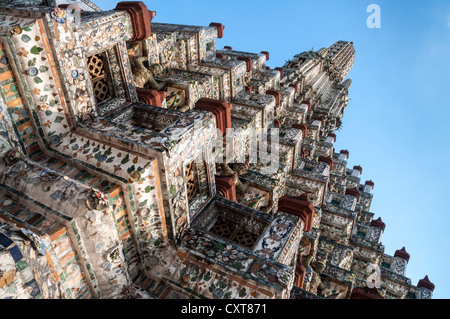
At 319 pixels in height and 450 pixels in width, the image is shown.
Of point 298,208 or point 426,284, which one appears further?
point 426,284

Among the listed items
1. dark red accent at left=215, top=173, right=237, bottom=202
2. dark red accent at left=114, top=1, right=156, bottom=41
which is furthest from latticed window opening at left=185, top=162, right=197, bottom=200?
dark red accent at left=114, top=1, right=156, bottom=41

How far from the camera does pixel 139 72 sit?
1178 centimetres

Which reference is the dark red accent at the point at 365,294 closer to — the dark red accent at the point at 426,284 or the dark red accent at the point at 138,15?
the dark red accent at the point at 138,15

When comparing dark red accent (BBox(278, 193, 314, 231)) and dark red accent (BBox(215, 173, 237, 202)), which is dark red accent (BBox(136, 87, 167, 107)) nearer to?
dark red accent (BBox(215, 173, 237, 202))

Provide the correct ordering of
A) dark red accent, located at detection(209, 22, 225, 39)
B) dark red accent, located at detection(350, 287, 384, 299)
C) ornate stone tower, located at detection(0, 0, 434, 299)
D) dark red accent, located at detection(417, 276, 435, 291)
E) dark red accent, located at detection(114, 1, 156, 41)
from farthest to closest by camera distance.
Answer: dark red accent, located at detection(417, 276, 435, 291) → dark red accent, located at detection(209, 22, 225, 39) → dark red accent, located at detection(350, 287, 384, 299) → dark red accent, located at detection(114, 1, 156, 41) → ornate stone tower, located at detection(0, 0, 434, 299)

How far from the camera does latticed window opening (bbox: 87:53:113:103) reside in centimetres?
868

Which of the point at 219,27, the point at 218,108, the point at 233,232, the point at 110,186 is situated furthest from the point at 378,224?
the point at 110,186

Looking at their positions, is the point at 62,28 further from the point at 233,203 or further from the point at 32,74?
the point at 233,203

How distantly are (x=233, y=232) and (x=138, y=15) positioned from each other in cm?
772

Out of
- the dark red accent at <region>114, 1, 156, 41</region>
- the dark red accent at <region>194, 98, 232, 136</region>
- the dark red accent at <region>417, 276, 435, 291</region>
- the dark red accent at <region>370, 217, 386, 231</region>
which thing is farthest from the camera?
the dark red accent at <region>370, 217, 386, 231</region>

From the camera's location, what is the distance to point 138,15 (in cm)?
939

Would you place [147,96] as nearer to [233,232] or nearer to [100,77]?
[100,77]

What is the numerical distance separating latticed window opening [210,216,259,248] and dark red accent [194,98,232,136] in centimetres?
324
